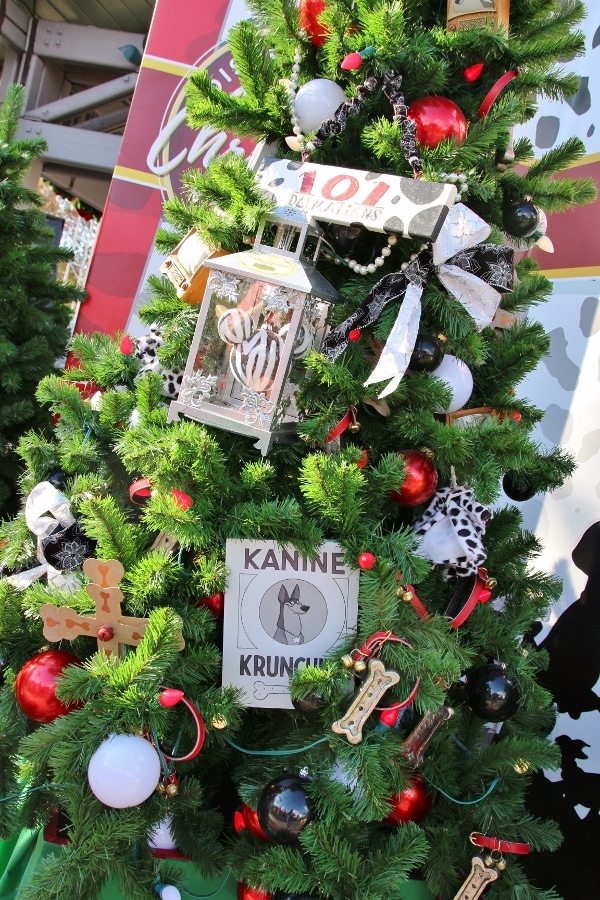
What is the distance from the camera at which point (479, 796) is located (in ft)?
3.80

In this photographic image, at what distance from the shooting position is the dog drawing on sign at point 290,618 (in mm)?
1062

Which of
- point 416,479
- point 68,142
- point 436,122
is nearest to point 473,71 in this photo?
point 436,122

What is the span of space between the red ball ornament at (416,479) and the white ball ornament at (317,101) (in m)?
0.62

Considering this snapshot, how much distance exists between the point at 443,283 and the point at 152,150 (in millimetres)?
2405

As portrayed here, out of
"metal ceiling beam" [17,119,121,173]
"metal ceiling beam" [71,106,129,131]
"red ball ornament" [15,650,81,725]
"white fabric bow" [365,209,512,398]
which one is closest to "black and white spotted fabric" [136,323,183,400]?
"white fabric bow" [365,209,512,398]

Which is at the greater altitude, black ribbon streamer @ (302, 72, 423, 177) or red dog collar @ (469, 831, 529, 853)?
black ribbon streamer @ (302, 72, 423, 177)

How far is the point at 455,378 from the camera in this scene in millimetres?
1148

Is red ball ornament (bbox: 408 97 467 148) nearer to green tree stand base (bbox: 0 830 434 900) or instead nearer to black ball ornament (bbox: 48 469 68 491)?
black ball ornament (bbox: 48 469 68 491)

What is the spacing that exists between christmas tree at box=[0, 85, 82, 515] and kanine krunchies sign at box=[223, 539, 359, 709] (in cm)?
146

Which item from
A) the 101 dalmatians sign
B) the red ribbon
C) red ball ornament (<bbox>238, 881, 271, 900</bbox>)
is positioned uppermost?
the red ribbon

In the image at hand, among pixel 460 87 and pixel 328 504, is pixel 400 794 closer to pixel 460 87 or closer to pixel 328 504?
pixel 328 504

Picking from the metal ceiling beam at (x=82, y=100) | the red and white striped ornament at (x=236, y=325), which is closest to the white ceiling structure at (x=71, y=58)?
the metal ceiling beam at (x=82, y=100)

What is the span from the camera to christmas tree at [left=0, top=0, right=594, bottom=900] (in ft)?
3.10

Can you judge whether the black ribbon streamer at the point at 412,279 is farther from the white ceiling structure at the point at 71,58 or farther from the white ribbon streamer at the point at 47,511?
the white ceiling structure at the point at 71,58
